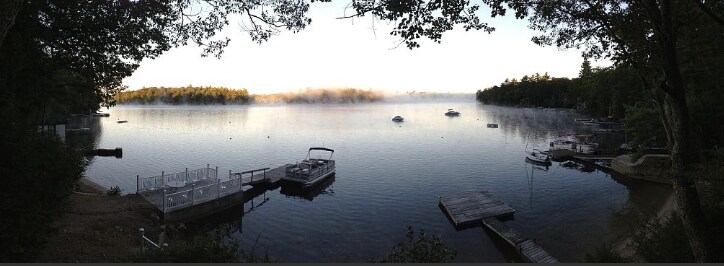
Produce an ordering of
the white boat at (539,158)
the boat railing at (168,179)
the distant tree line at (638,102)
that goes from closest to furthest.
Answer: the boat railing at (168,179), the distant tree line at (638,102), the white boat at (539,158)

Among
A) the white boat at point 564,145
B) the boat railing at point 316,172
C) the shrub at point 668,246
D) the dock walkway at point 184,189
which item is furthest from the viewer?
the white boat at point 564,145

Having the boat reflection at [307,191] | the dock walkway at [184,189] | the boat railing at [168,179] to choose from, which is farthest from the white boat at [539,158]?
the boat railing at [168,179]

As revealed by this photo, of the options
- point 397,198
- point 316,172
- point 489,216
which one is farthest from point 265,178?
point 489,216

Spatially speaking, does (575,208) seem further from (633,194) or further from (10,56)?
(10,56)

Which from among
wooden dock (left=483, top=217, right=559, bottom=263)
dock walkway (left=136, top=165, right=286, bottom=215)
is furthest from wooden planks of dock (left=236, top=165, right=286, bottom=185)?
wooden dock (left=483, top=217, right=559, bottom=263)

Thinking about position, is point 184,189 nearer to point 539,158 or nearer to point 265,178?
point 265,178

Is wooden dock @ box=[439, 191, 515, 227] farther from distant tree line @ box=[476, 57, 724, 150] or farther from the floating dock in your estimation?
the floating dock

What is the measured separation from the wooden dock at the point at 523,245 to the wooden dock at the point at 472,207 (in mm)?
1612

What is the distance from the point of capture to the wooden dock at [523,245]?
18078mm

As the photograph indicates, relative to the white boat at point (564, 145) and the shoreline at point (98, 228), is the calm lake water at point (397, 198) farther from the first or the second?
the white boat at point (564, 145)

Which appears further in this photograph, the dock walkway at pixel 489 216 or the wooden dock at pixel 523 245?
the dock walkway at pixel 489 216

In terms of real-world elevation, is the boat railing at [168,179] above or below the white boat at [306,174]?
above

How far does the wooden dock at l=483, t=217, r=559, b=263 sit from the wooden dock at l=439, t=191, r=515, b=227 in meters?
1.61

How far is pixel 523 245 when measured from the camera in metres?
19.2
